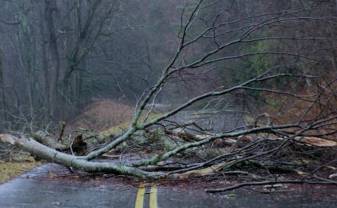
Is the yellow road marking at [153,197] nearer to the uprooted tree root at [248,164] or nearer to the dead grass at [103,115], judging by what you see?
the uprooted tree root at [248,164]

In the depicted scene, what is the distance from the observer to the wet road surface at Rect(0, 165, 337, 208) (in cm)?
805

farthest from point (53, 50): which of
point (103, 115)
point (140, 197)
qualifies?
point (140, 197)

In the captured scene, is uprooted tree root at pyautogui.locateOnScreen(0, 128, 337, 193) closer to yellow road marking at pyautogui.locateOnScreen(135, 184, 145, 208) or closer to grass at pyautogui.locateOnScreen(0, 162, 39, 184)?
yellow road marking at pyautogui.locateOnScreen(135, 184, 145, 208)

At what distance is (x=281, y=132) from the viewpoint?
9.65 m

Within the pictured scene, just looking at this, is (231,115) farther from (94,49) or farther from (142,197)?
(94,49)

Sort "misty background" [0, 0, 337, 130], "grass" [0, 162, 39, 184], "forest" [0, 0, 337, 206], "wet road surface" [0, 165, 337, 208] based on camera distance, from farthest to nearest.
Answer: "misty background" [0, 0, 337, 130]
"grass" [0, 162, 39, 184]
"forest" [0, 0, 337, 206]
"wet road surface" [0, 165, 337, 208]

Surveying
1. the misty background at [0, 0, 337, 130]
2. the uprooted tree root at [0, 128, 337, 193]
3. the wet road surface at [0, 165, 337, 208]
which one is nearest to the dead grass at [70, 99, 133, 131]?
the misty background at [0, 0, 337, 130]

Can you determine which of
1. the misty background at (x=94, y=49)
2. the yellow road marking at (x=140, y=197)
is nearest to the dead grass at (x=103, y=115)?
the misty background at (x=94, y=49)

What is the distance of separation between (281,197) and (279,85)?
20.6 ft

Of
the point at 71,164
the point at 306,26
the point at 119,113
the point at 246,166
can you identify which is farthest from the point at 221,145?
the point at 119,113

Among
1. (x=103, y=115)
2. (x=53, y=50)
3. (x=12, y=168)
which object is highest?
(x=53, y=50)

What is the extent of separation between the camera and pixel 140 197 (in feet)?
28.2

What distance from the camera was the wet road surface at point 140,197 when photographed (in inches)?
317

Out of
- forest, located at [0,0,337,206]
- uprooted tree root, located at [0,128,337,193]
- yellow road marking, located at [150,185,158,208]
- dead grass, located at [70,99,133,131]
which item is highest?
dead grass, located at [70,99,133,131]
